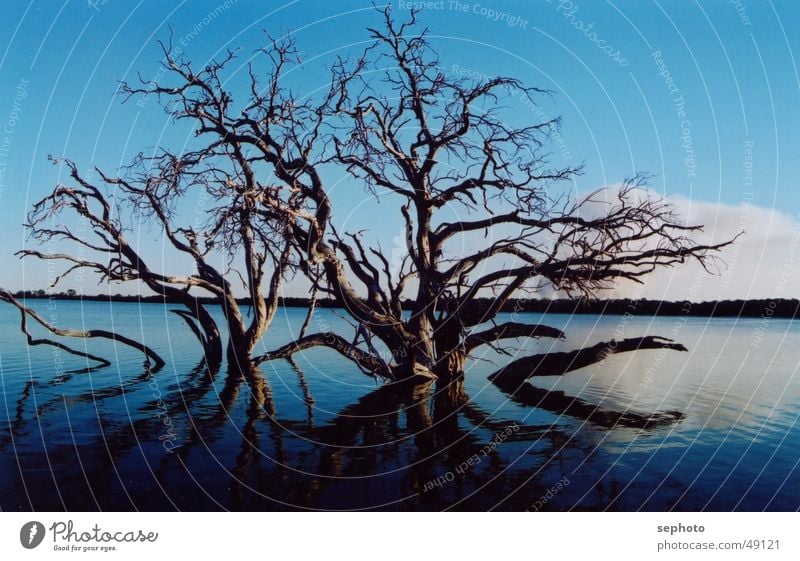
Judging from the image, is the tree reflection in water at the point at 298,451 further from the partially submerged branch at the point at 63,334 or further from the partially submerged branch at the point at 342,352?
the partially submerged branch at the point at 63,334

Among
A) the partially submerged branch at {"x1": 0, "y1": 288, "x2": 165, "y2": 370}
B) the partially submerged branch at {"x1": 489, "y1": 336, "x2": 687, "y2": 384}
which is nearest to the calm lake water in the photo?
the partially submerged branch at {"x1": 489, "y1": 336, "x2": 687, "y2": 384}

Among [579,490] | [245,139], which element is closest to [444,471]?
[579,490]

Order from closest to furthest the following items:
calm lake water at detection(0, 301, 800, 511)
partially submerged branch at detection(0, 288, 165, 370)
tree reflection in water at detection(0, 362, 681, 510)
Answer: tree reflection in water at detection(0, 362, 681, 510)
calm lake water at detection(0, 301, 800, 511)
partially submerged branch at detection(0, 288, 165, 370)

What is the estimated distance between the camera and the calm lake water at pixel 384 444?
11.0 m

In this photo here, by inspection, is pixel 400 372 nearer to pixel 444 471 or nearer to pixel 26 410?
pixel 444 471

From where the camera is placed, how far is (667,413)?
18562mm

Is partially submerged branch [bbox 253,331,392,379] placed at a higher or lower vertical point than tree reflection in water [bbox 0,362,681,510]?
higher

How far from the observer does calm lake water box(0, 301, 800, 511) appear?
11.0 m

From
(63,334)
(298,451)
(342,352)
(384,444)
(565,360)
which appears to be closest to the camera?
(298,451)

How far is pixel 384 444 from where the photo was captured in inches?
562

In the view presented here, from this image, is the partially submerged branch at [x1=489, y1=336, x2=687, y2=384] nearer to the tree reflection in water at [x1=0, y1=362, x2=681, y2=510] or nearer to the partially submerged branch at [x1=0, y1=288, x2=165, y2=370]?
the tree reflection in water at [x1=0, y1=362, x2=681, y2=510]

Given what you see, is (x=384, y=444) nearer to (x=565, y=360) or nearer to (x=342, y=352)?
(x=342, y=352)

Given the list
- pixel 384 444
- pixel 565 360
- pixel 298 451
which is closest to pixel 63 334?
pixel 298 451
